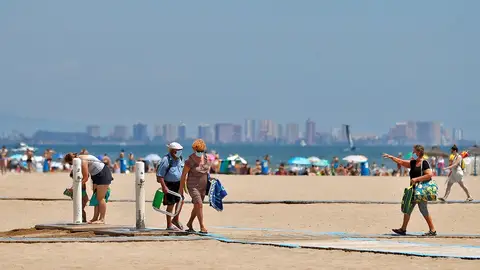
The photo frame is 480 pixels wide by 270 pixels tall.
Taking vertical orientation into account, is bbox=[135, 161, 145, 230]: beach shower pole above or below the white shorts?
below

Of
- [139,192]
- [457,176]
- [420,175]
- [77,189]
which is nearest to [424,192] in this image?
[420,175]

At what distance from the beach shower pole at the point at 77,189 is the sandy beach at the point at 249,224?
171 centimetres

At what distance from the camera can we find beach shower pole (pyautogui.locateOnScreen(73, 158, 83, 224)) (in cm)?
1531

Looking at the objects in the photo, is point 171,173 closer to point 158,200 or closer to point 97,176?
point 158,200

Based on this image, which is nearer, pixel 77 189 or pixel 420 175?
pixel 420 175

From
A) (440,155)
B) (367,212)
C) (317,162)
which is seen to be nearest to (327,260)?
(367,212)

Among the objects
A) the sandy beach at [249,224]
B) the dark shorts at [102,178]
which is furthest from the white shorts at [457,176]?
the dark shorts at [102,178]

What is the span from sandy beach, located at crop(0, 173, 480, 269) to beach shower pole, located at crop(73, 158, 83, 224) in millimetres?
1710

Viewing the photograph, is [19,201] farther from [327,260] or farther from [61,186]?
[327,260]

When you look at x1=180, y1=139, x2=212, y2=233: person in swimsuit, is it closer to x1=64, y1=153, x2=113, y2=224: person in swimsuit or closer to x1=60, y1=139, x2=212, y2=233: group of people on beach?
x1=60, y1=139, x2=212, y2=233: group of people on beach

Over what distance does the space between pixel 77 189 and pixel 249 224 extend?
11.0 feet

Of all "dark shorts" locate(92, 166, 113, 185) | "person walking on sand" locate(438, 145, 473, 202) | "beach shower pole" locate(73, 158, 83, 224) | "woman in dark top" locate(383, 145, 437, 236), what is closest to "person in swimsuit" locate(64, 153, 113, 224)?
"dark shorts" locate(92, 166, 113, 185)

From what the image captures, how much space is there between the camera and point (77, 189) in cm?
1542

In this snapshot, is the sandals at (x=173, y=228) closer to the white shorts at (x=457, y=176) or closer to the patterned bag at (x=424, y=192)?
the patterned bag at (x=424, y=192)
